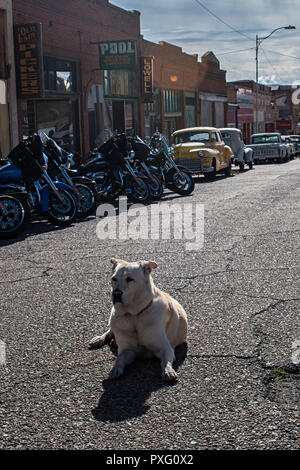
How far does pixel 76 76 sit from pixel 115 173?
12.6m

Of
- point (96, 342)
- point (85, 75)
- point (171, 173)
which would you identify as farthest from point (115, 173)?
point (85, 75)

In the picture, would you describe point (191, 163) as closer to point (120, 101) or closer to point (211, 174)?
point (211, 174)

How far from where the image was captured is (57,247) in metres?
9.27

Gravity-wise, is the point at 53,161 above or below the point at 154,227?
above

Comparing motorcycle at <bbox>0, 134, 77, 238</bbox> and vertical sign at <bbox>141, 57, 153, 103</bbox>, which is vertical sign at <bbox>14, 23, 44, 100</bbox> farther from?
vertical sign at <bbox>141, 57, 153, 103</bbox>

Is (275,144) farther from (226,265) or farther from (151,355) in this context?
(151,355)

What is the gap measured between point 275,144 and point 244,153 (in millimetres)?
6784

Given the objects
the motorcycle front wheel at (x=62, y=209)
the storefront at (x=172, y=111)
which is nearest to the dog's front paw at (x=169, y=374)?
the motorcycle front wheel at (x=62, y=209)

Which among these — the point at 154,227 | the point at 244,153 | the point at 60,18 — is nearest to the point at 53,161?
the point at 154,227

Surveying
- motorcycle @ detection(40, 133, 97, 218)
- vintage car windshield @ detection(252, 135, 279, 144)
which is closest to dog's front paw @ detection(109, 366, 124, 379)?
motorcycle @ detection(40, 133, 97, 218)

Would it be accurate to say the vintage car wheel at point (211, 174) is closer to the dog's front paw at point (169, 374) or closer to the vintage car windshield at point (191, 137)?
the vintage car windshield at point (191, 137)

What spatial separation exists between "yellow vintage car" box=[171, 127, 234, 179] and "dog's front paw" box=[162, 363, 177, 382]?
18.9 meters

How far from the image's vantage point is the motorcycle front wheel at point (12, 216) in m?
10.3

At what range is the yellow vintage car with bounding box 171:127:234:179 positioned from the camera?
2277 cm
